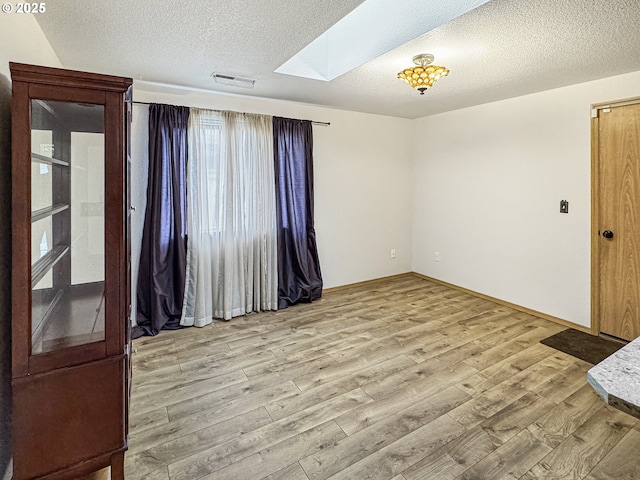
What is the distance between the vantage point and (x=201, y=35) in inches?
83.0

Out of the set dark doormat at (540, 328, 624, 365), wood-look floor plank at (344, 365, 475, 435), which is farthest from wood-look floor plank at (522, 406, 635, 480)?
dark doormat at (540, 328, 624, 365)

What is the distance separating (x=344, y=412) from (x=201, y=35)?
2.53 m

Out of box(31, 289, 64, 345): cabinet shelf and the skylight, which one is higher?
the skylight

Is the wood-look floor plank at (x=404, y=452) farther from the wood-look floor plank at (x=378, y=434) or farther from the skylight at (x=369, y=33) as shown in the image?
the skylight at (x=369, y=33)

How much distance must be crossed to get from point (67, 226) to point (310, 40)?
1810mm

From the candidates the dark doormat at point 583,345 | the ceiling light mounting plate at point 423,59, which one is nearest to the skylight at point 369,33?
the ceiling light mounting plate at point 423,59

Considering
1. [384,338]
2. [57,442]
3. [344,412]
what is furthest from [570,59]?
[57,442]

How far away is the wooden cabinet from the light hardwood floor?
0.40m

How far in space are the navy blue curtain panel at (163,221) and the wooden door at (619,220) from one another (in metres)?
3.90

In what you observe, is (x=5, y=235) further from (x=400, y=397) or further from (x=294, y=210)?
(x=294, y=210)

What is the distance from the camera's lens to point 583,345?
9.52ft

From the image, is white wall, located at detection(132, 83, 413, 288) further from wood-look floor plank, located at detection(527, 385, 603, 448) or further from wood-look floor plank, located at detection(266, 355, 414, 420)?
wood-look floor plank, located at detection(527, 385, 603, 448)

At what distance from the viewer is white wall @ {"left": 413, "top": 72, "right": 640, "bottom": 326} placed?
3180mm

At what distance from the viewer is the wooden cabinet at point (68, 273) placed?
50.3 inches
